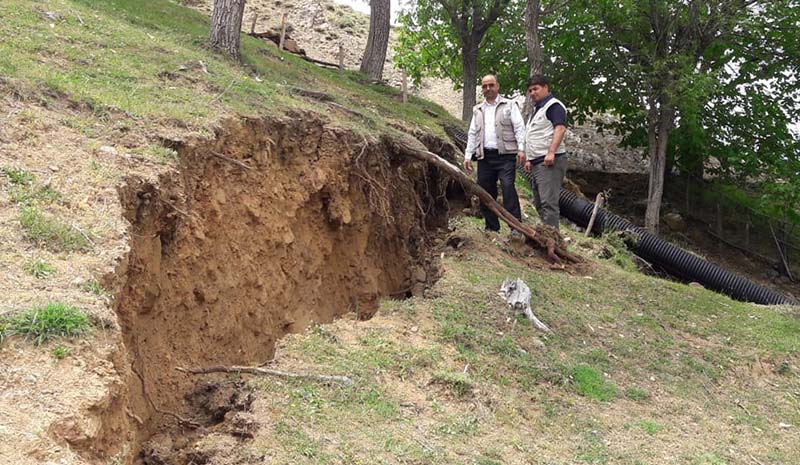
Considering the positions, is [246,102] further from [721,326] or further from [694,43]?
[694,43]

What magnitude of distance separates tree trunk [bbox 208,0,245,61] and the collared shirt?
4117 mm

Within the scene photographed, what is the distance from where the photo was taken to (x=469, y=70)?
17500mm

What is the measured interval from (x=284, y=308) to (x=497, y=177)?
3.36 meters

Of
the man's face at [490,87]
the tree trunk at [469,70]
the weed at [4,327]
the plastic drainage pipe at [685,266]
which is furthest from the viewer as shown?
the tree trunk at [469,70]

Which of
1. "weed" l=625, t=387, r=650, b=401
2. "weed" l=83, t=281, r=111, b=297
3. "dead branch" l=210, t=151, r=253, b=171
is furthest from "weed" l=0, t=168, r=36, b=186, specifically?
"weed" l=625, t=387, r=650, b=401

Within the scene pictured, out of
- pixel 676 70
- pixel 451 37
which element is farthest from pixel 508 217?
pixel 451 37

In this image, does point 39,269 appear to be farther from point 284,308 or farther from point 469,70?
point 469,70

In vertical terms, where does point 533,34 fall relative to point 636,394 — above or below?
above

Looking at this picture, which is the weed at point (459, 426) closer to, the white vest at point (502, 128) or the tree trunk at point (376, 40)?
the white vest at point (502, 128)

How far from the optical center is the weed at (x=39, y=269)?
4.66 meters

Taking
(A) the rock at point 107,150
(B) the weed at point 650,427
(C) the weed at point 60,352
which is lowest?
(B) the weed at point 650,427

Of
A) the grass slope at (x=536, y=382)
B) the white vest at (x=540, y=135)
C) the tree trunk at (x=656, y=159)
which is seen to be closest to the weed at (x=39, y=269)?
the grass slope at (x=536, y=382)

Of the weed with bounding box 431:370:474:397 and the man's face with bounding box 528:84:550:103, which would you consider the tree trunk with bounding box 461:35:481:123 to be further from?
the weed with bounding box 431:370:474:397

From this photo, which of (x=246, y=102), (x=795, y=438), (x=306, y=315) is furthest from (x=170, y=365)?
(x=795, y=438)
